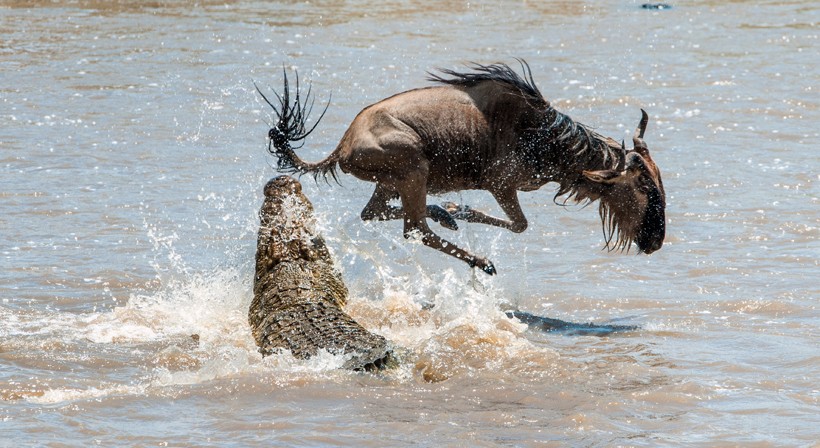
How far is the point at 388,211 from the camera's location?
7762mm

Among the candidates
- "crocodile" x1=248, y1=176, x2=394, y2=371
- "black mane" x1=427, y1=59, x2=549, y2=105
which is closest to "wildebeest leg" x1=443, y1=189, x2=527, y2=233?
"black mane" x1=427, y1=59, x2=549, y2=105

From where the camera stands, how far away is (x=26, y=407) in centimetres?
525

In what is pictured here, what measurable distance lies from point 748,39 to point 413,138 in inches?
493

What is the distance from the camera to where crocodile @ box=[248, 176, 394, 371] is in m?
5.81

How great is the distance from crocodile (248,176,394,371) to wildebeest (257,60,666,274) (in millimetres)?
356

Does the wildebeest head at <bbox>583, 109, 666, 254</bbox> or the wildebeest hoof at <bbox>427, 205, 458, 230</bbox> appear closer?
the wildebeest head at <bbox>583, 109, 666, 254</bbox>

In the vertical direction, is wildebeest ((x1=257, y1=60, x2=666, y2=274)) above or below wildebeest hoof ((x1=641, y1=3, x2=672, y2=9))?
below

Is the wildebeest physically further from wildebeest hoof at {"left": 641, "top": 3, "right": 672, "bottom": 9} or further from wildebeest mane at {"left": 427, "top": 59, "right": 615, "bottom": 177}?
wildebeest hoof at {"left": 641, "top": 3, "right": 672, "bottom": 9}

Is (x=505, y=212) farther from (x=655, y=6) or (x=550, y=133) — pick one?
(x=655, y=6)

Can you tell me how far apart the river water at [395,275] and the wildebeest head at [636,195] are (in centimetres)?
43

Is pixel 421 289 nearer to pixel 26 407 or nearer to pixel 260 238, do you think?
pixel 260 238

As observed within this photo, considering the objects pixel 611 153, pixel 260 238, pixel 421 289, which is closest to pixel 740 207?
pixel 611 153

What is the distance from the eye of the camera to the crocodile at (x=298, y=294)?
5.81 meters

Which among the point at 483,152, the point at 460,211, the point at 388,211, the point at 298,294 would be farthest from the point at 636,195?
the point at 298,294
